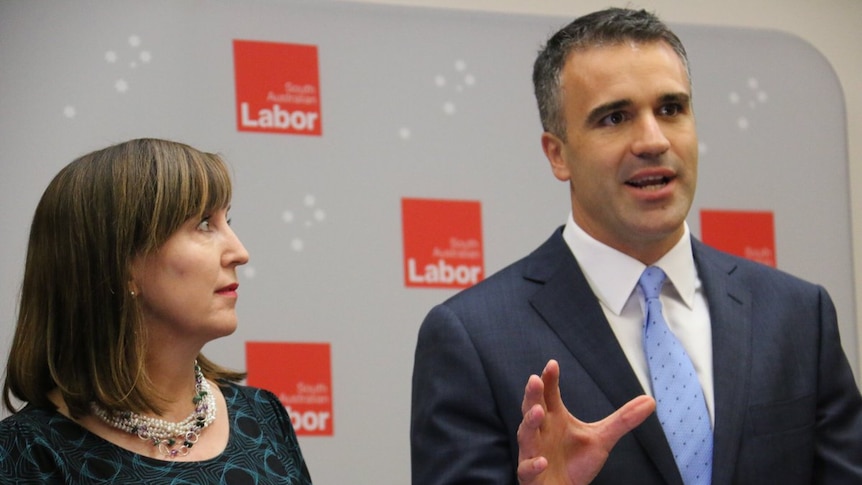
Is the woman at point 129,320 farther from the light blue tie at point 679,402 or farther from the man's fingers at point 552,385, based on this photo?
the light blue tie at point 679,402

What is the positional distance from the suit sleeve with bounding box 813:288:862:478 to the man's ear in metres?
0.63

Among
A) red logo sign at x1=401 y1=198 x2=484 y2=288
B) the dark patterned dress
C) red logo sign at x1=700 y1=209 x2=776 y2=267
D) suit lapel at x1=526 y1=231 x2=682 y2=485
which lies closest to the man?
suit lapel at x1=526 y1=231 x2=682 y2=485

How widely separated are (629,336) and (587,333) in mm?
95

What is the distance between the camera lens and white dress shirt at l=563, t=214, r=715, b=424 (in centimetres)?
258

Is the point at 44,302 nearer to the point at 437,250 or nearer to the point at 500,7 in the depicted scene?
the point at 437,250

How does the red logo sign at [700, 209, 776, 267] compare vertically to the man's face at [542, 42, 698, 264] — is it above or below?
below

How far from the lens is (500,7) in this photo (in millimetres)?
4469

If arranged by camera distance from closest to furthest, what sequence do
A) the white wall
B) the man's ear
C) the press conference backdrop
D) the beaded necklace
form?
the beaded necklace → the man's ear → the press conference backdrop → the white wall

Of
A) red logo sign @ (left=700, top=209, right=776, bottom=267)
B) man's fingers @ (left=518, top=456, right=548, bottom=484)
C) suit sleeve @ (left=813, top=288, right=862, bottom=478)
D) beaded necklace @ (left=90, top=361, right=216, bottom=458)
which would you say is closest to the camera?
man's fingers @ (left=518, top=456, right=548, bottom=484)

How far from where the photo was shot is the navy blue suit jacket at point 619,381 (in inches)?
95.8

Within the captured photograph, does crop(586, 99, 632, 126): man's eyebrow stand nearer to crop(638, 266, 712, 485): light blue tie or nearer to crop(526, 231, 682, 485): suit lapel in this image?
crop(526, 231, 682, 485): suit lapel

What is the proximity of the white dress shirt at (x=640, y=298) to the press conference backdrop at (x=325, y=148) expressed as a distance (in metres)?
1.38

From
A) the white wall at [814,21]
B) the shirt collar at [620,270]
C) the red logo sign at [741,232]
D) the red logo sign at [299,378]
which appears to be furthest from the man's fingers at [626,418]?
the white wall at [814,21]

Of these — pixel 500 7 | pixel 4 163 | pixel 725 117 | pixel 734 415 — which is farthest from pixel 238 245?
pixel 725 117
